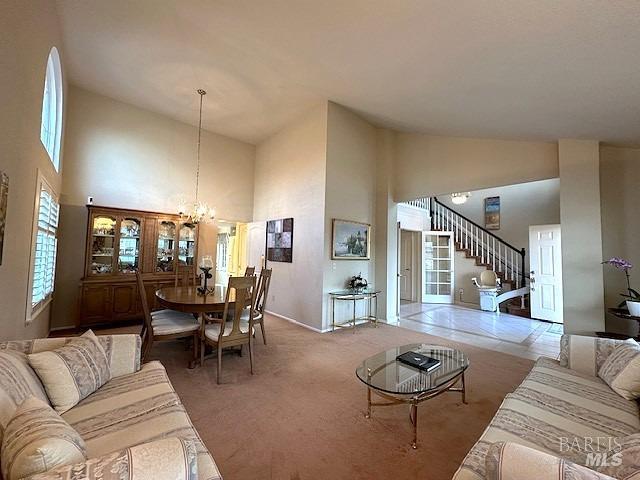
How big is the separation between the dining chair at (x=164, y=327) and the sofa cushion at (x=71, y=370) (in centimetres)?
111

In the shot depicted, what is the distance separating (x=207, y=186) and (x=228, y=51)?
10.1ft

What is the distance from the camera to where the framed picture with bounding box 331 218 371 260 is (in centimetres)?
487

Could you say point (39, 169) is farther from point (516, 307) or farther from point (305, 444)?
point (516, 307)

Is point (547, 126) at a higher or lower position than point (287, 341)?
higher

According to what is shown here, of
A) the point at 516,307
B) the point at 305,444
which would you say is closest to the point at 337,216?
the point at 305,444

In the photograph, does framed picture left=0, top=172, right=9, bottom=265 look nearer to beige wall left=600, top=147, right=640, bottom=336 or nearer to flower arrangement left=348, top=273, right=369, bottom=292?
flower arrangement left=348, top=273, right=369, bottom=292

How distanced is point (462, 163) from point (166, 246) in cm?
561

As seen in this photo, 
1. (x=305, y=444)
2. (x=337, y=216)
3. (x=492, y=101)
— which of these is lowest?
(x=305, y=444)

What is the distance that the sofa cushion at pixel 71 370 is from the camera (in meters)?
1.52

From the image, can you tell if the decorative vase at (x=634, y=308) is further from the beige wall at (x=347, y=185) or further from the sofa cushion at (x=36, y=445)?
the sofa cushion at (x=36, y=445)

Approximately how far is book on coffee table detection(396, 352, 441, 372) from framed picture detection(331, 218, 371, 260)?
2523mm

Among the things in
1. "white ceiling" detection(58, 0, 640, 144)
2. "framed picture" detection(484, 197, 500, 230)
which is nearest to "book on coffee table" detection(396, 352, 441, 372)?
"white ceiling" detection(58, 0, 640, 144)

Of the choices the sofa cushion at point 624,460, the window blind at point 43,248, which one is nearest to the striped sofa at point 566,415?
the sofa cushion at point 624,460

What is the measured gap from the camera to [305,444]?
1942 mm
